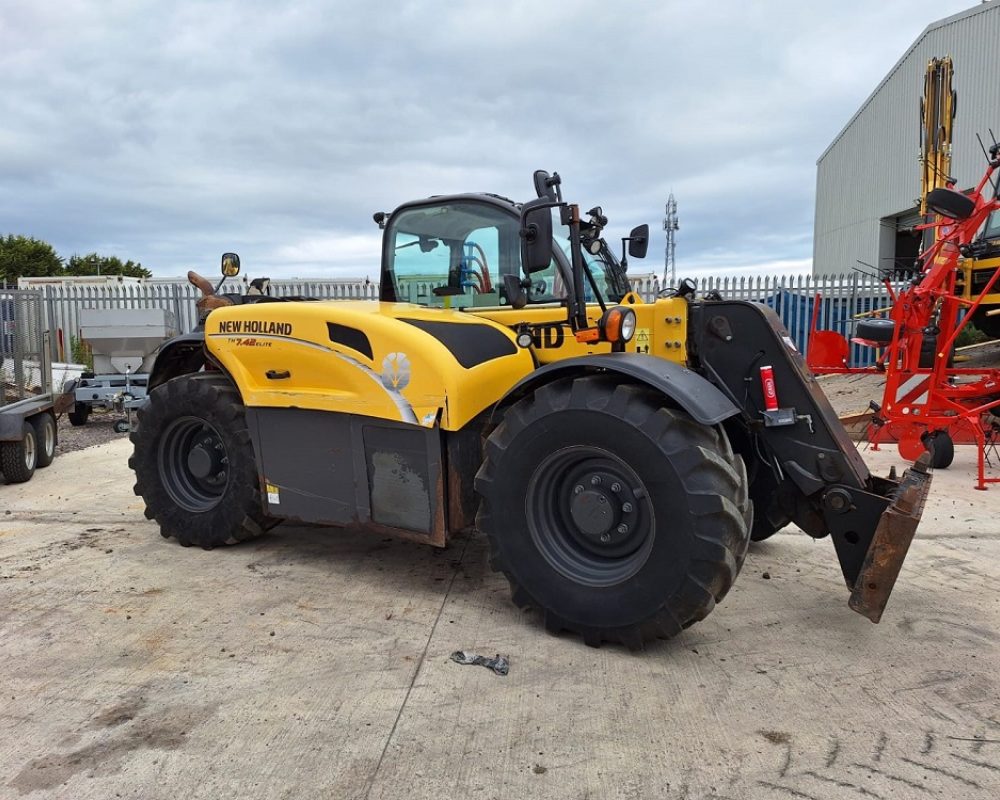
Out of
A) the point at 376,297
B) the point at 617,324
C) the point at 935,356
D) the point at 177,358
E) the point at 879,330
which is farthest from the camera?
the point at 376,297

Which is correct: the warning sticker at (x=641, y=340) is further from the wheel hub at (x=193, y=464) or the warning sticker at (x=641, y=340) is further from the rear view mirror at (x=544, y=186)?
the wheel hub at (x=193, y=464)

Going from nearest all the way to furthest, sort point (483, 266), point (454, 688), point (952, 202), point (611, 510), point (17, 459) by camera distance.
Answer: point (454, 688) < point (611, 510) < point (483, 266) < point (952, 202) < point (17, 459)

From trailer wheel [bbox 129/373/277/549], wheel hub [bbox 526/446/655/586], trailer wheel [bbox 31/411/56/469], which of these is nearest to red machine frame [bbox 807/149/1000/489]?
wheel hub [bbox 526/446/655/586]

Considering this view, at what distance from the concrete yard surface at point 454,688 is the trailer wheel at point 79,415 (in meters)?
7.10

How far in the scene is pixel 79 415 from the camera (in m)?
10.7

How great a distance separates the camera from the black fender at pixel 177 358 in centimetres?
480

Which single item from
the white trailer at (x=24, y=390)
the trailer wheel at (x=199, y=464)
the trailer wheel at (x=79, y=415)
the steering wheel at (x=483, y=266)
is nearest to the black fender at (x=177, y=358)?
the trailer wheel at (x=199, y=464)

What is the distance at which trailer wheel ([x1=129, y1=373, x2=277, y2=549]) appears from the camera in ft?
14.3

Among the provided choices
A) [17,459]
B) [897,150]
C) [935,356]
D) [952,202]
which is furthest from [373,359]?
[897,150]

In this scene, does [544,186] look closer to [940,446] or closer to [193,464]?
[193,464]

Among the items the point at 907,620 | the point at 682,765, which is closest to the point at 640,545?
the point at 682,765

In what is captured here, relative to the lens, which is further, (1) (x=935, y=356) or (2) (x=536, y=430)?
(1) (x=935, y=356)

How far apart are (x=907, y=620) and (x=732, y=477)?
138 cm

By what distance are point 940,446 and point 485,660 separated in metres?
5.50
